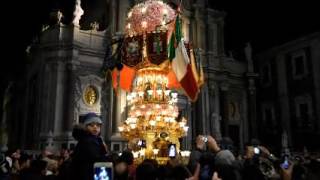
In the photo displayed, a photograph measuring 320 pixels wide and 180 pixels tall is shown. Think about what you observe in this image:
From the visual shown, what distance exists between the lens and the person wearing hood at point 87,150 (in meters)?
4.47

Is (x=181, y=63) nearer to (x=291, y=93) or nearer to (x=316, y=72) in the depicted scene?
(x=316, y=72)

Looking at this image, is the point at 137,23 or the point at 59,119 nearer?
the point at 137,23

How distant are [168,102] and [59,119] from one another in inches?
289

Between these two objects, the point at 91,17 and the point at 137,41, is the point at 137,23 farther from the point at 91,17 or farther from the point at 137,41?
the point at 91,17

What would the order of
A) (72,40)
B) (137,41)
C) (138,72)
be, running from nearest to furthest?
(137,41)
(138,72)
(72,40)

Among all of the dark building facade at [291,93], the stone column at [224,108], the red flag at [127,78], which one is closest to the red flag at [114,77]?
the red flag at [127,78]

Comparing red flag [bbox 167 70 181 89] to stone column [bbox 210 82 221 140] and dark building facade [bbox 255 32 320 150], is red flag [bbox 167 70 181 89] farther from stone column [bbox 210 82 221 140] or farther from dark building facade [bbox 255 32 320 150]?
dark building facade [bbox 255 32 320 150]

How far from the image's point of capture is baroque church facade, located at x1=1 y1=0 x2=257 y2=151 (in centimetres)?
2348

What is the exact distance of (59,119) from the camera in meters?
23.2

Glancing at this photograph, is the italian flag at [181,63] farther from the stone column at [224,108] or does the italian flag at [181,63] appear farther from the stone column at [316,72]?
the stone column at [316,72]

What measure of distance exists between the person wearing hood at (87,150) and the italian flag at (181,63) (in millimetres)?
13522

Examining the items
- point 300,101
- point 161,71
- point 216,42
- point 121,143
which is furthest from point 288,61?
point 121,143

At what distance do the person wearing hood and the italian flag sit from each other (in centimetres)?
1352

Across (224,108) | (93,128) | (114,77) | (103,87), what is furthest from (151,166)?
(224,108)
